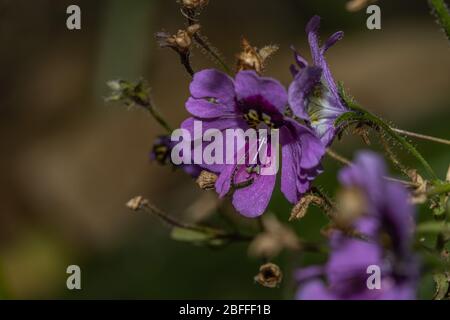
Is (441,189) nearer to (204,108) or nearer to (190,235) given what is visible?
(204,108)

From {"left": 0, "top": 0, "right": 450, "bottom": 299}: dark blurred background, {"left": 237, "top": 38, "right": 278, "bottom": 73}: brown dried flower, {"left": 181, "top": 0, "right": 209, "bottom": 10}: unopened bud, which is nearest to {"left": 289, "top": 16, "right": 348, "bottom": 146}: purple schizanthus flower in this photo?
{"left": 237, "top": 38, "right": 278, "bottom": 73}: brown dried flower

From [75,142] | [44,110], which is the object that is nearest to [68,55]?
[44,110]

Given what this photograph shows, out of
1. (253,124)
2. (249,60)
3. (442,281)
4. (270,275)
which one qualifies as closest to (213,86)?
(249,60)

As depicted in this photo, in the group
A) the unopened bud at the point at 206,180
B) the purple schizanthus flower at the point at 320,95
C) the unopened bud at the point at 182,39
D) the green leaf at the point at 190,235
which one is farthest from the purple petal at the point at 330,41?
the green leaf at the point at 190,235

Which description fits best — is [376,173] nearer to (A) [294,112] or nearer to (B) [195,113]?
(A) [294,112]

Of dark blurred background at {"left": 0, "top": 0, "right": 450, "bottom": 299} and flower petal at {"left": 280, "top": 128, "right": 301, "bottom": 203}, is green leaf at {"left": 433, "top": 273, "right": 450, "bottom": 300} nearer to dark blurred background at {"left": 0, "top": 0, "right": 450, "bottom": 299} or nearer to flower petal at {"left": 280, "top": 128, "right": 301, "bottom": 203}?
flower petal at {"left": 280, "top": 128, "right": 301, "bottom": 203}

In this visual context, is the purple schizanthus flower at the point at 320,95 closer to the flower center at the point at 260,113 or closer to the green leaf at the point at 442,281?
the flower center at the point at 260,113

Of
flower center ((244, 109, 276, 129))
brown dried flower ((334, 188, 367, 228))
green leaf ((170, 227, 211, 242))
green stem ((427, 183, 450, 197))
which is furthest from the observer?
green leaf ((170, 227, 211, 242))

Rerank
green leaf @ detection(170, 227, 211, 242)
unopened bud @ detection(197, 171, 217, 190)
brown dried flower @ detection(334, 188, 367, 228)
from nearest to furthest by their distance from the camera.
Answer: brown dried flower @ detection(334, 188, 367, 228), unopened bud @ detection(197, 171, 217, 190), green leaf @ detection(170, 227, 211, 242)
